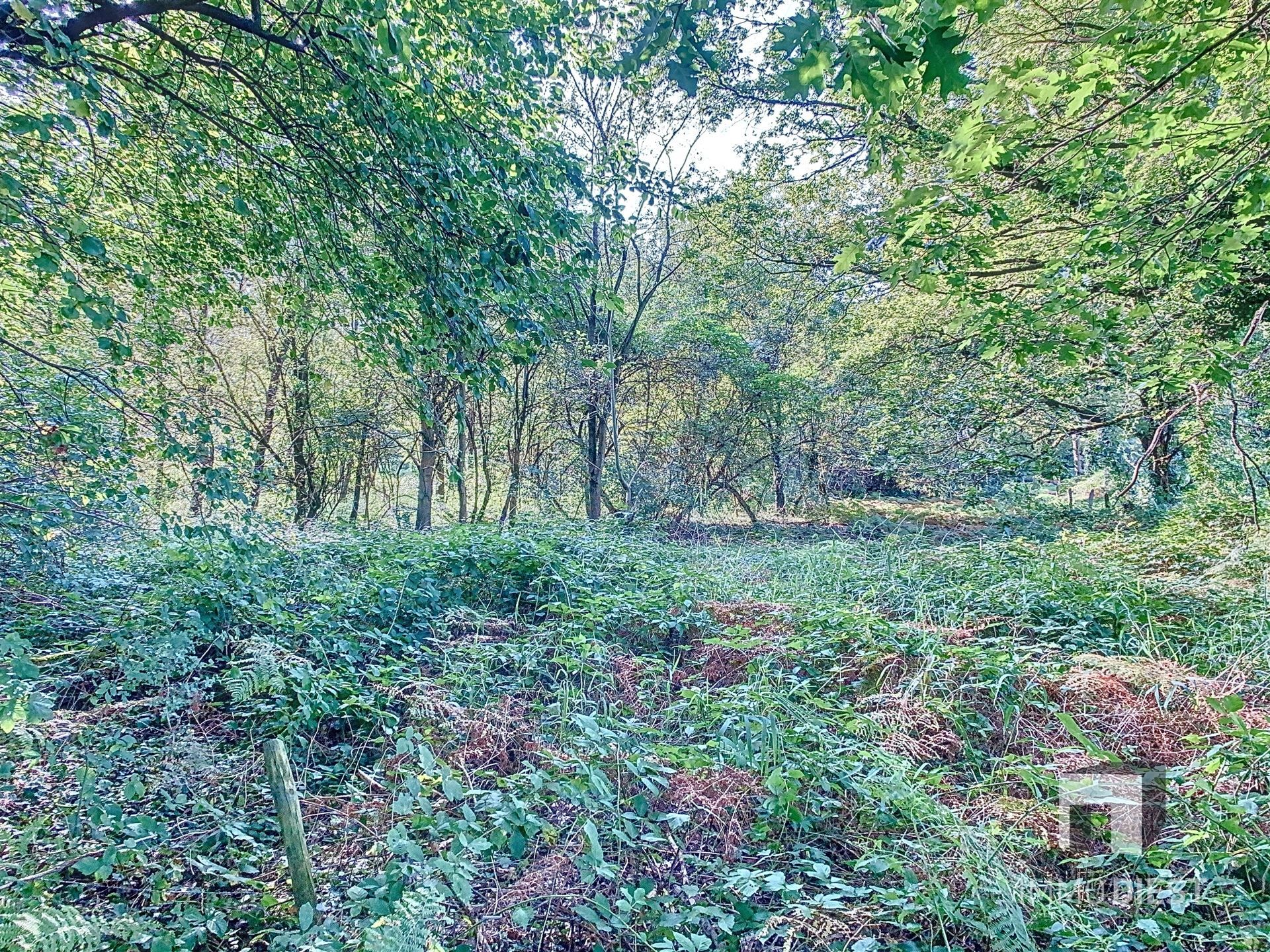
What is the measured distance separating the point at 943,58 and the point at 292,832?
282cm

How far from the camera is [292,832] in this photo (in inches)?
65.2

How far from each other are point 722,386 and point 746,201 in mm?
3239

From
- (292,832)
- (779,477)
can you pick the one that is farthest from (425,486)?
(292,832)

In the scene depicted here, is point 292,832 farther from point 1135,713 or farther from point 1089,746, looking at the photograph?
point 1135,713

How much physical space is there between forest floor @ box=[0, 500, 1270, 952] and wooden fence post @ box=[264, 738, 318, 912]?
8cm

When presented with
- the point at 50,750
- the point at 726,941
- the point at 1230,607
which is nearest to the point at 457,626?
the point at 50,750

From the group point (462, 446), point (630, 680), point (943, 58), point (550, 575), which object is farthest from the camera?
point (462, 446)

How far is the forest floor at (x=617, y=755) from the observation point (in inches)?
65.5

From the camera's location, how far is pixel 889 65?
5.34ft

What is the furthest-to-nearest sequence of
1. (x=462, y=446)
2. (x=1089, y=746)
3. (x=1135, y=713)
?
1. (x=462, y=446)
2. (x=1135, y=713)
3. (x=1089, y=746)

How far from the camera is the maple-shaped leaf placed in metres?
1.52

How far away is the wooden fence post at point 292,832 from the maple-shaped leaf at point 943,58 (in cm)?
262

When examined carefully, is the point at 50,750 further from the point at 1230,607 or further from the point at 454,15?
the point at 1230,607

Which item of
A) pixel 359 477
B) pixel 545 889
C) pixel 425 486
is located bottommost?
pixel 545 889
